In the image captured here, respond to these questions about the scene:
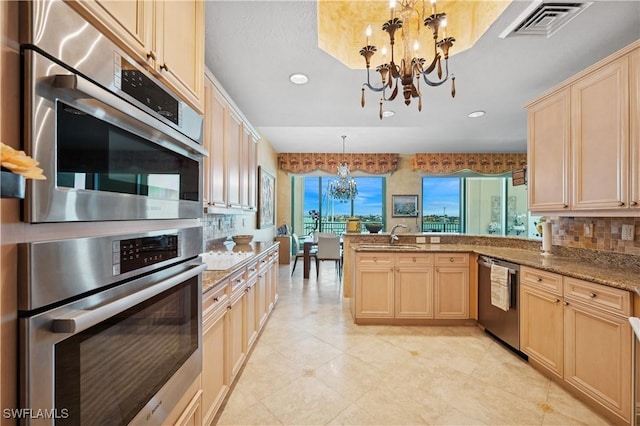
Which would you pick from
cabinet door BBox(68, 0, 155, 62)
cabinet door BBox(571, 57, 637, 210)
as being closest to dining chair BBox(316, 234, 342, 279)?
cabinet door BBox(571, 57, 637, 210)

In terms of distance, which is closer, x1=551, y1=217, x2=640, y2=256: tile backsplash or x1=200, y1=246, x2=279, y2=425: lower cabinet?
x1=200, y1=246, x2=279, y2=425: lower cabinet

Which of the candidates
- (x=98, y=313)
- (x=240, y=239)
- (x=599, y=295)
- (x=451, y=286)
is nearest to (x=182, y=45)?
(x=98, y=313)

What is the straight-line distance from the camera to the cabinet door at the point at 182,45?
3.17 ft

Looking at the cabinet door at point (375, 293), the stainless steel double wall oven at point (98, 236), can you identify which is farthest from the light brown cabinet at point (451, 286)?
the stainless steel double wall oven at point (98, 236)

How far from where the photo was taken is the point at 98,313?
625 mm

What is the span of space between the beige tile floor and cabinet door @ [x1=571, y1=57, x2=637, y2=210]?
1474 mm

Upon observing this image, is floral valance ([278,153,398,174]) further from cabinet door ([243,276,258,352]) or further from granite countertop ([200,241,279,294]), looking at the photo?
cabinet door ([243,276,258,352])

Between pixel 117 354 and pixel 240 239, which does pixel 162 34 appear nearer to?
pixel 117 354

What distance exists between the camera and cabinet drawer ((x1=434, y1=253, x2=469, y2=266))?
321 cm

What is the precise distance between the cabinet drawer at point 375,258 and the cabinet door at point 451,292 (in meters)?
0.56

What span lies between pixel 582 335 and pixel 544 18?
2.11m

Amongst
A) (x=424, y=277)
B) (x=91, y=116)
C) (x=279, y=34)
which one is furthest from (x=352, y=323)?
(x=91, y=116)

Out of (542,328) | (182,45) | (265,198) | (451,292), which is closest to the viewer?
(182,45)

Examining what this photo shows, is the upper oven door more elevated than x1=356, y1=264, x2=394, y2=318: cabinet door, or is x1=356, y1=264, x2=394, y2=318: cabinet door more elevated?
the upper oven door
